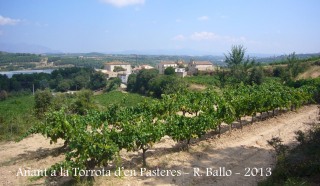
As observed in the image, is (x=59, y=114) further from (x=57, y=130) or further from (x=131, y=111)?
(x=131, y=111)

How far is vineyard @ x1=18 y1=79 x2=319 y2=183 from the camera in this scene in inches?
368

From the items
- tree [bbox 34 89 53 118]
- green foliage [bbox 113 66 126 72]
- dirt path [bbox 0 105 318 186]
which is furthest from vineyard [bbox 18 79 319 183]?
green foliage [bbox 113 66 126 72]

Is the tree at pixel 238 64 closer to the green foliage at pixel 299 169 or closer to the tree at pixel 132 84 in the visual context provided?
the green foliage at pixel 299 169

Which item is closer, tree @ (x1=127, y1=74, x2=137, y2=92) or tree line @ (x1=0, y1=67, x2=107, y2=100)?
tree @ (x1=127, y1=74, x2=137, y2=92)

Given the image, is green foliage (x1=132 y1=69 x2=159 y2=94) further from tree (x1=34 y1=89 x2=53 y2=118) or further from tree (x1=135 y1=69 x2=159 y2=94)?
tree (x1=34 y1=89 x2=53 y2=118)

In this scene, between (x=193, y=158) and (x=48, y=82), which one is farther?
(x=48, y=82)

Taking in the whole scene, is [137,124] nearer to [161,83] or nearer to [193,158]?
[193,158]

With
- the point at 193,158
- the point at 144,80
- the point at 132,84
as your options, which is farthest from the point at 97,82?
the point at 193,158

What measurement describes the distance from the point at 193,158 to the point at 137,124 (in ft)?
9.64

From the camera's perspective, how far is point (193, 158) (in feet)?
40.2

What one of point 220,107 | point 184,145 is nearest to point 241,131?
point 220,107

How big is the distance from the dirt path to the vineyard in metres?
0.63

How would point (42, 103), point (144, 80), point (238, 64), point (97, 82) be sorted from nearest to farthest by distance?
point (42, 103) < point (238, 64) < point (144, 80) < point (97, 82)

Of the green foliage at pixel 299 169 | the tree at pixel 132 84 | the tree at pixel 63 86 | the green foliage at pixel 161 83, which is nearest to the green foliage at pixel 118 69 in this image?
the tree at pixel 63 86
